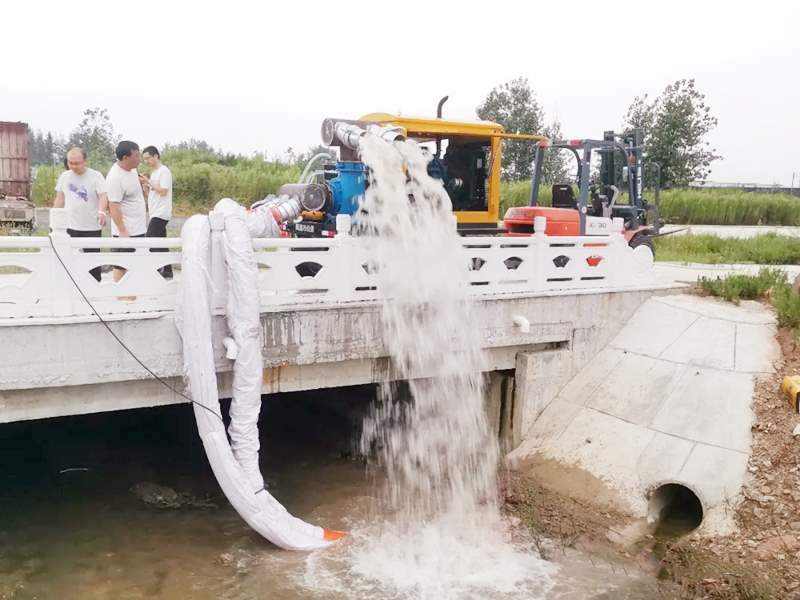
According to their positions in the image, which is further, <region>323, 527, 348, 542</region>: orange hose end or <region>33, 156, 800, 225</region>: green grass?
<region>33, 156, 800, 225</region>: green grass

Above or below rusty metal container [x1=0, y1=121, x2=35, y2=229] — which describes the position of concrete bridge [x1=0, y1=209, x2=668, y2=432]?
below

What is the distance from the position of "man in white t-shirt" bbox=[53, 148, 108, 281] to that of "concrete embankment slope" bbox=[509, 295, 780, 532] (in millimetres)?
5519

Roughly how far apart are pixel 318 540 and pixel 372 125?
15.2 feet

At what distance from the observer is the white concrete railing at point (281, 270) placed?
19.0 feet

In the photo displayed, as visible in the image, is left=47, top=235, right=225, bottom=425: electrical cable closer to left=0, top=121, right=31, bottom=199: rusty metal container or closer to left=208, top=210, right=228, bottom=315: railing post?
left=208, top=210, right=228, bottom=315: railing post

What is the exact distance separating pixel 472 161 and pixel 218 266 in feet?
13.5

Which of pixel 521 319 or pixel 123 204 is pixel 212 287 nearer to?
pixel 123 204

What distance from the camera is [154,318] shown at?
623 centimetres

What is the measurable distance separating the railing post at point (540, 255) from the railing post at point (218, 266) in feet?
12.8

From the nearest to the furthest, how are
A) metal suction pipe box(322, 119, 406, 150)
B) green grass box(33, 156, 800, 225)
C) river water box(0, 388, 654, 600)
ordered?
river water box(0, 388, 654, 600)
metal suction pipe box(322, 119, 406, 150)
green grass box(33, 156, 800, 225)

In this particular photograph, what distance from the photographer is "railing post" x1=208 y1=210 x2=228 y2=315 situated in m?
6.49

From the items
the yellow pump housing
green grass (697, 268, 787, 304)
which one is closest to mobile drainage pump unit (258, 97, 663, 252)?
the yellow pump housing

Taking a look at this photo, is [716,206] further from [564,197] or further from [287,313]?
[287,313]

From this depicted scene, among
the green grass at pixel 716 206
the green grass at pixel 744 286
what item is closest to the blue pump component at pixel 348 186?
the green grass at pixel 744 286
